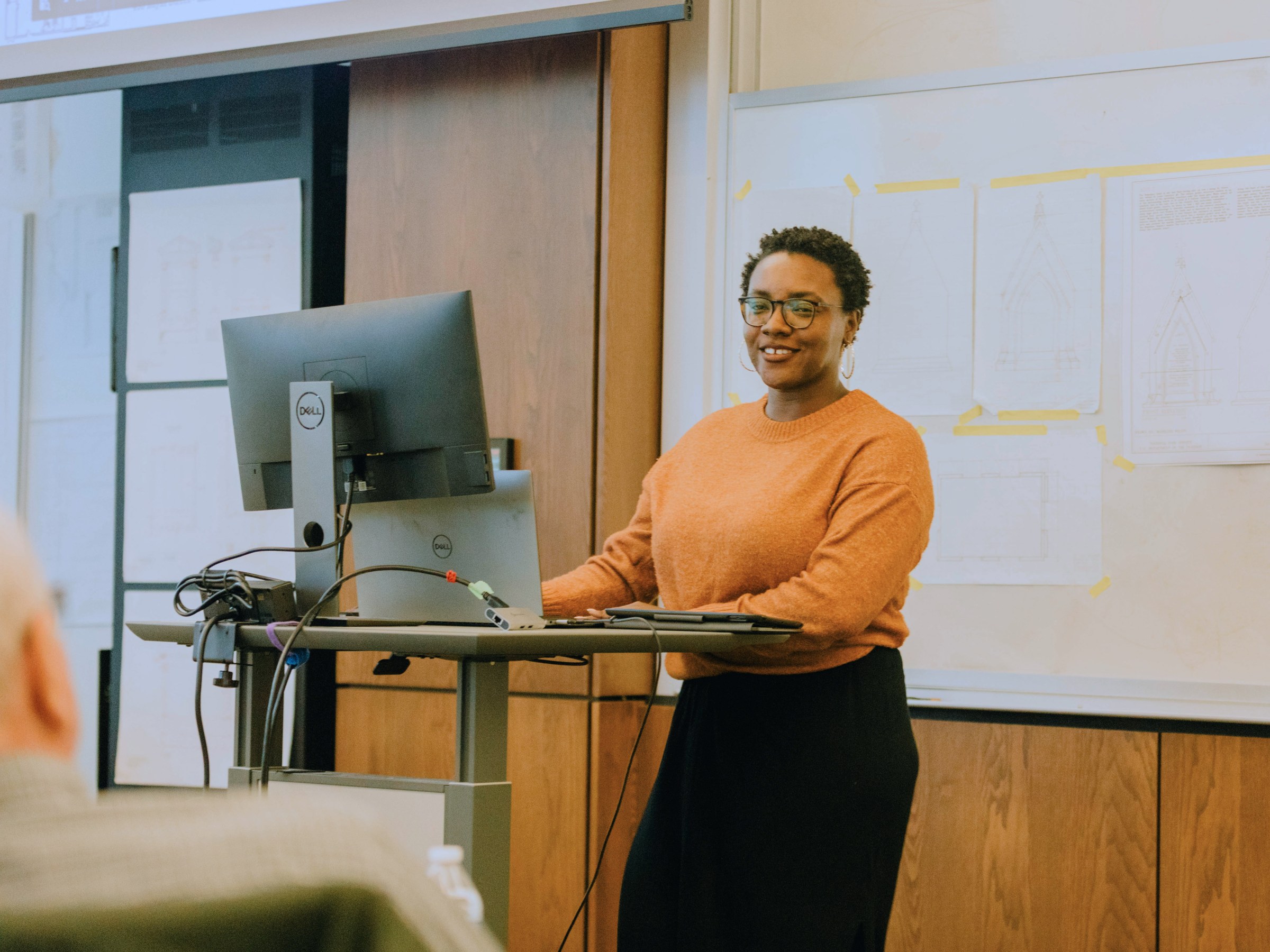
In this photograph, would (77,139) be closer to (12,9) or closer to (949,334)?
(12,9)

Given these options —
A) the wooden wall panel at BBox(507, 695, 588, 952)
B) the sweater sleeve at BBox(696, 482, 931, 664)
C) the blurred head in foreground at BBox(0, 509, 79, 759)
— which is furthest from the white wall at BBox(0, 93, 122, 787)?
the blurred head in foreground at BBox(0, 509, 79, 759)

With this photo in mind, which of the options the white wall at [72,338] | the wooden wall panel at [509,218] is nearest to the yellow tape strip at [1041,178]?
the wooden wall panel at [509,218]

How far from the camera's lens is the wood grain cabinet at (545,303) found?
2645 mm

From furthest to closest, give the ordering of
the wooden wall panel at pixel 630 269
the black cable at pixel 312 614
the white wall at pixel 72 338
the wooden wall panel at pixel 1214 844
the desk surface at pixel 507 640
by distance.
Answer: the white wall at pixel 72 338, the wooden wall panel at pixel 630 269, the wooden wall panel at pixel 1214 844, the black cable at pixel 312 614, the desk surface at pixel 507 640

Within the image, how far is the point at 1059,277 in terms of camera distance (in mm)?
2496

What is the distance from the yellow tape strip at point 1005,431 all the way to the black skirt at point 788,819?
810mm

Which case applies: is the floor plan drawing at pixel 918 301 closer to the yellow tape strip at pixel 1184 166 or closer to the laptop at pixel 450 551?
the yellow tape strip at pixel 1184 166

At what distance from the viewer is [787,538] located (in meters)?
1.81

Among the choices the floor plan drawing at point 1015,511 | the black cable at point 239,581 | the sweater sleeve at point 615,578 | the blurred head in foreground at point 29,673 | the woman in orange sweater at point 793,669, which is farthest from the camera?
the floor plan drawing at point 1015,511

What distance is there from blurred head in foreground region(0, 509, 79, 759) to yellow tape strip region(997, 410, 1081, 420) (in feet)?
7.57

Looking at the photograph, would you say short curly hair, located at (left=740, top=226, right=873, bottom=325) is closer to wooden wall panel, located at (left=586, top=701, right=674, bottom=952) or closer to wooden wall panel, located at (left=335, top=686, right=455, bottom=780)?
wooden wall panel, located at (left=586, top=701, right=674, bottom=952)

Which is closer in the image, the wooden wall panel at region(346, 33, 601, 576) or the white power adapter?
the white power adapter

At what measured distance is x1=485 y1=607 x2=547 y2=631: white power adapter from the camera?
4.78ft

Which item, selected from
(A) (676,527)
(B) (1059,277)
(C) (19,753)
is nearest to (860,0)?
(B) (1059,277)
